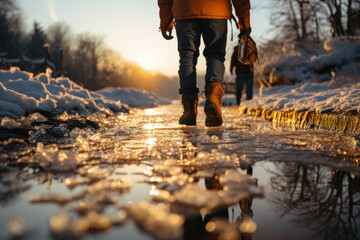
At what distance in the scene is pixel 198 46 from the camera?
337cm

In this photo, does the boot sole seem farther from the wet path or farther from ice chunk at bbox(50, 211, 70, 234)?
ice chunk at bbox(50, 211, 70, 234)

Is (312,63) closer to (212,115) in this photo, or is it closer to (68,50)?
(212,115)

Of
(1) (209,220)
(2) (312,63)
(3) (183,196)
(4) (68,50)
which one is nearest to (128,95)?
(2) (312,63)

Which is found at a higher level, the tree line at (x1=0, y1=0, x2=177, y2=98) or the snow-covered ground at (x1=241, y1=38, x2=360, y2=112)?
the tree line at (x1=0, y1=0, x2=177, y2=98)

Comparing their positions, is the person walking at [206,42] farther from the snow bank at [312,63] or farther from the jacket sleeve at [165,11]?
the snow bank at [312,63]

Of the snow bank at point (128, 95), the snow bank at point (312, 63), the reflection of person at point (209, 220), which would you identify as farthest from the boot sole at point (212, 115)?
the snow bank at point (128, 95)

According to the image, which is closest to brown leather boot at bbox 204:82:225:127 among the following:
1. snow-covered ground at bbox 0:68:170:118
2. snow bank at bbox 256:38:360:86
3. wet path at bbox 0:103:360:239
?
wet path at bbox 0:103:360:239

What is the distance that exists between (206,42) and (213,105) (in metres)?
0.82

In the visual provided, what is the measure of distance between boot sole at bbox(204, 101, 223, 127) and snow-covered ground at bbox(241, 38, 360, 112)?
45.0 inches

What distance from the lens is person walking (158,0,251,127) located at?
304 centimetres

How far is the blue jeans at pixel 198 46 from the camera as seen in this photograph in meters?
3.17

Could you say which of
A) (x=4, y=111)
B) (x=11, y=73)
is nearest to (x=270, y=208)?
(x=4, y=111)

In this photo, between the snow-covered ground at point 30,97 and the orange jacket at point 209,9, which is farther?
the orange jacket at point 209,9

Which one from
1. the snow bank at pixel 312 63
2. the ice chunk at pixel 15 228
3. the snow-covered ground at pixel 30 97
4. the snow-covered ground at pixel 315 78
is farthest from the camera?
the snow bank at pixel 312 63
